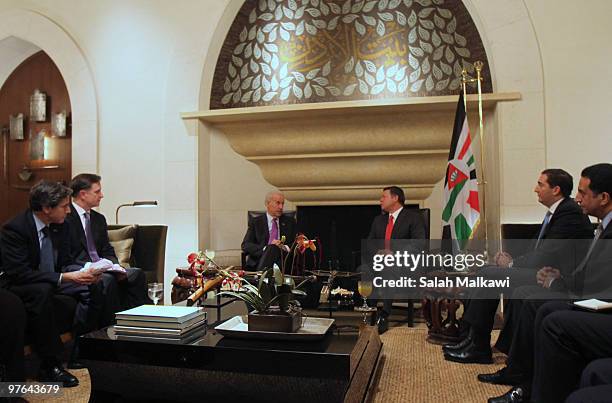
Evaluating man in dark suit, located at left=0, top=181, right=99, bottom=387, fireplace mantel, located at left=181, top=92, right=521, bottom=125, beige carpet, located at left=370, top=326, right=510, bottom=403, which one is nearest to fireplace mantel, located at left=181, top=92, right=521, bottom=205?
fireplace mantel, located at left=181, top=92, right=521, bottom=125

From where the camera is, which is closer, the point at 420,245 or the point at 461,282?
the point at 461,282

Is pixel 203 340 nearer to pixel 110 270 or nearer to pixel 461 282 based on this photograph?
pixel 110 270

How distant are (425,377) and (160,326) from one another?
1416 mm

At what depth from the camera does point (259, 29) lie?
4805 millimetres

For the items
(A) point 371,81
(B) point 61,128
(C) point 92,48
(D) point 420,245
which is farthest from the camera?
(B) point 61,128

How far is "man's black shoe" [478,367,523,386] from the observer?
238 cm

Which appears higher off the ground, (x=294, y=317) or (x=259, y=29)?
(x=259, y=29)

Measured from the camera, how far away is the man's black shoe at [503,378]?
2379 millimetres

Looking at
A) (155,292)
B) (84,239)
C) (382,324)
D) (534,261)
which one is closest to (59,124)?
(84,239)

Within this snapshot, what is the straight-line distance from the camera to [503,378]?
2391mm

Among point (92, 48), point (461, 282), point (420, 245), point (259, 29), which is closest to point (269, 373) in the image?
point (461, 282)

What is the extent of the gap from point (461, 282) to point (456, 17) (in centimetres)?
252

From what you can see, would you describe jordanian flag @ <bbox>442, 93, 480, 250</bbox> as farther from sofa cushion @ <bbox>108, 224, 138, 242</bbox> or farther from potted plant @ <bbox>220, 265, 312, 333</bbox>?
sofa cushion @ <bbox>108, 224, 138, 242</bbox>

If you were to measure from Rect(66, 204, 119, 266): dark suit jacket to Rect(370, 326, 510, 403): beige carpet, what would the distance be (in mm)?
1832
